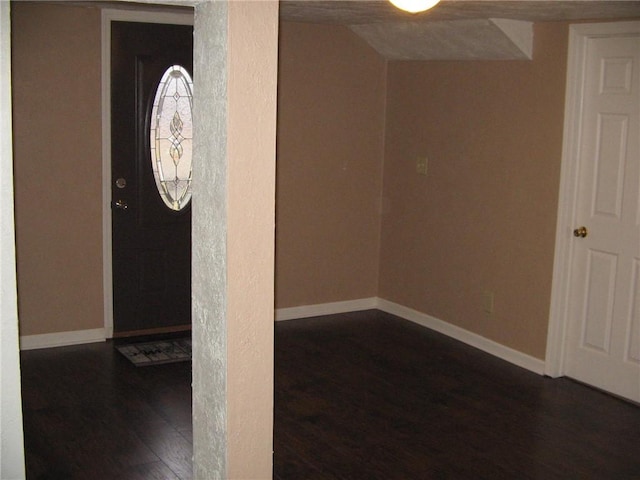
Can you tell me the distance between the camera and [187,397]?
460 cm

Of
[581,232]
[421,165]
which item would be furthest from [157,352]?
[581,232]

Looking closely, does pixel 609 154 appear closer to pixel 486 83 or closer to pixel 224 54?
pixel 486 83

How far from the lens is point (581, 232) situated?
190 inches

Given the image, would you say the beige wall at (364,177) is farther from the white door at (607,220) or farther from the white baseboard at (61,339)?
the white door at (607,220)

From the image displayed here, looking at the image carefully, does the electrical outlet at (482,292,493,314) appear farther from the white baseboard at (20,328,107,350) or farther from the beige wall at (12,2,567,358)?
the white baseboard at (20,328,107,350)

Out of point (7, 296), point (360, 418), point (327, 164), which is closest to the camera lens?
point (7, 296)

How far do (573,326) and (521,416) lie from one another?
2.74 ft

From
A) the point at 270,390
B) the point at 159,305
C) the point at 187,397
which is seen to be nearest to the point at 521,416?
the point at 187,397

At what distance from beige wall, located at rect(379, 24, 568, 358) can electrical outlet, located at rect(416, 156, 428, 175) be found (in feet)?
0.15

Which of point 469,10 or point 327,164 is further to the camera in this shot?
point 327,164

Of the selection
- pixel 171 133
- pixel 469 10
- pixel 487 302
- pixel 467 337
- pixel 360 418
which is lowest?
pixel 360 418

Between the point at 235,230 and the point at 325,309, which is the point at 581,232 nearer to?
the point at 325,309

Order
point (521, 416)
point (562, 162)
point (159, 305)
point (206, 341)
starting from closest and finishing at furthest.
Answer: point (206, 341)
point (521, 416)
point (562, 162)
point (159, 305)

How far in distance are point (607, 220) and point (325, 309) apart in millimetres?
2399
